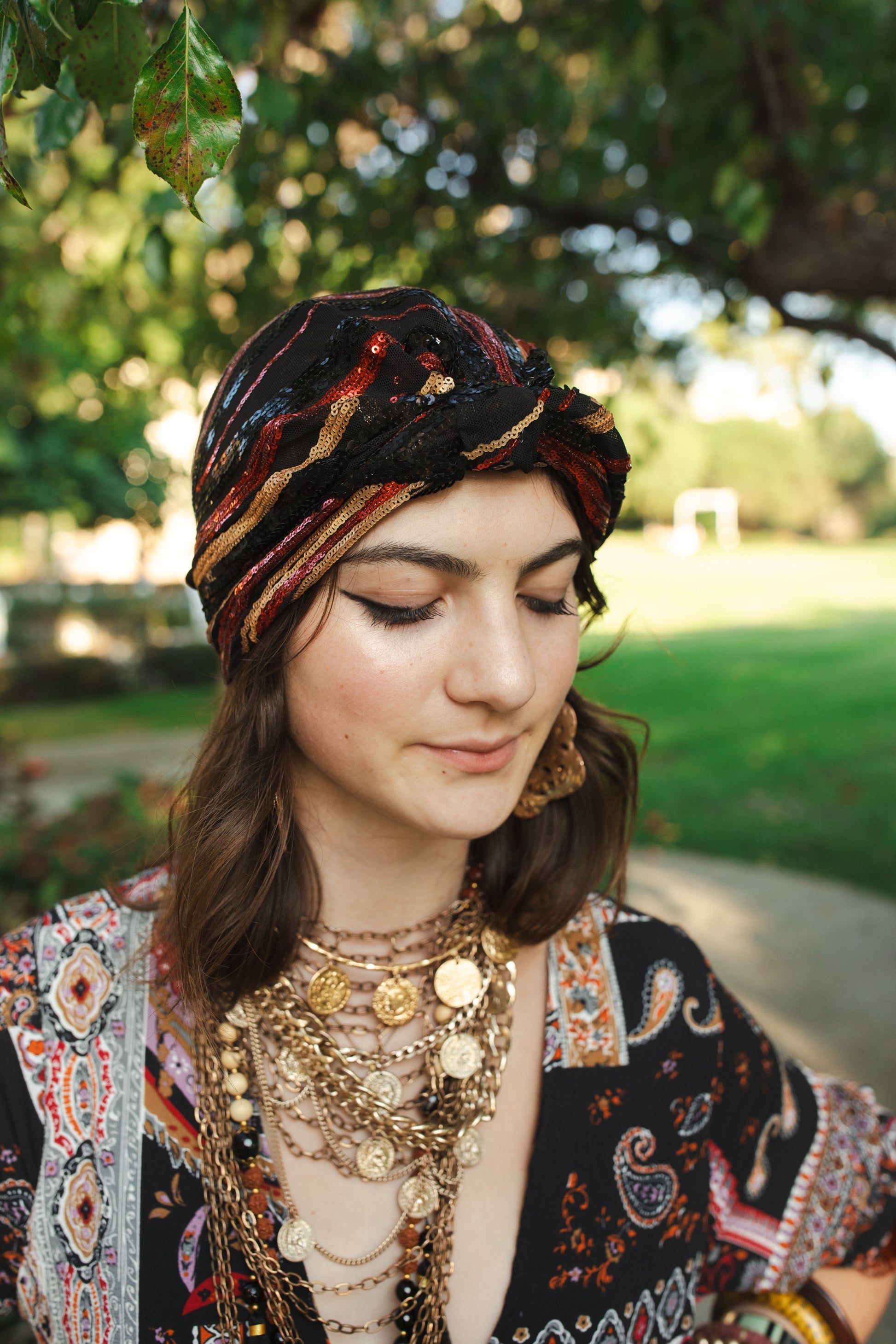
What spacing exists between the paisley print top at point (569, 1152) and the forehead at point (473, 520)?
2.46 ft

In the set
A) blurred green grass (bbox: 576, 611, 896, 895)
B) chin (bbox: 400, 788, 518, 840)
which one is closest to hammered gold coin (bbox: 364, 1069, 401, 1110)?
chin (bbox: 400, 788, 518, 840)

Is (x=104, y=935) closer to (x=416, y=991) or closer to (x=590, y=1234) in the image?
(x=416, y=991)

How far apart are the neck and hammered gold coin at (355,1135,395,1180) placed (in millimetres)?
290

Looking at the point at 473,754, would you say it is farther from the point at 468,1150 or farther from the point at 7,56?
the point at 7,56


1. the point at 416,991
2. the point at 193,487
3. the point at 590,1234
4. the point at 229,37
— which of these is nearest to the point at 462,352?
the point at 193,487

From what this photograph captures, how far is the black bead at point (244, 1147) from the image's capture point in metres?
1.32

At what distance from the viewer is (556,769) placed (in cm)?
154

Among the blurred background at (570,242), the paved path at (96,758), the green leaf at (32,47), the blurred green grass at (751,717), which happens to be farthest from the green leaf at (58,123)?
the paved path at (96,758)

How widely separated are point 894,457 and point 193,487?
181 ft

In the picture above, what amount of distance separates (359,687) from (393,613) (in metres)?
0.10

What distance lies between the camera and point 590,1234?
54.7 inches

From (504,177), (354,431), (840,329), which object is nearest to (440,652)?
(354,431)

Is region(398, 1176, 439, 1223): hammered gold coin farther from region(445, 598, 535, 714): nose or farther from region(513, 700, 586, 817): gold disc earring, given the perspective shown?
region(445, 598, 535, 714): nose

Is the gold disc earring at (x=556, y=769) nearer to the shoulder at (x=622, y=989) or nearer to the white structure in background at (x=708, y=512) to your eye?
the shoulder at (x=622, y=989)
